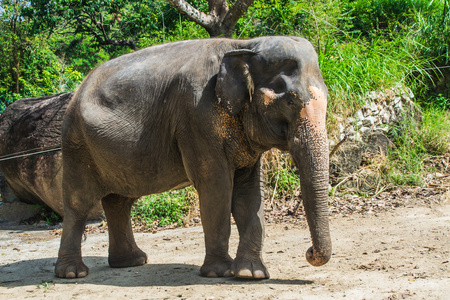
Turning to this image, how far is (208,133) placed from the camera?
465 cm

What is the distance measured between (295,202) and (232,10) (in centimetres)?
359

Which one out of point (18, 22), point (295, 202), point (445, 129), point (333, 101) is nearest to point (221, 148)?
point (295, 202)

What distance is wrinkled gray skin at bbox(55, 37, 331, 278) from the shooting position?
430 cm

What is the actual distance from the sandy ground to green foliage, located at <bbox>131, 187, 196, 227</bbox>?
1.67 feet

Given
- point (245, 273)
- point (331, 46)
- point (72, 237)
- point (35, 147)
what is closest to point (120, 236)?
point (72, 237)

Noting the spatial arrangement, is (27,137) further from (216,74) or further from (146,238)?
(216,74)

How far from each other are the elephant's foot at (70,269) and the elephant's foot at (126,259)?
16.8 inches

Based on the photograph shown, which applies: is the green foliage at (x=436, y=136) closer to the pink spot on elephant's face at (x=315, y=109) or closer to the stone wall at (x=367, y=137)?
the stone wall at (x=367, y=137)

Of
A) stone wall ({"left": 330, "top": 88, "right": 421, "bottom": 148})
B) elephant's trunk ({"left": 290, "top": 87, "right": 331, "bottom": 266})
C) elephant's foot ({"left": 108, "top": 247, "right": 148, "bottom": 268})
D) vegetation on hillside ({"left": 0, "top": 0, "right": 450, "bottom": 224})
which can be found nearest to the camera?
elephant's trunk ({"left": 290, "top": 87, "right": 331, "bottom": 266})

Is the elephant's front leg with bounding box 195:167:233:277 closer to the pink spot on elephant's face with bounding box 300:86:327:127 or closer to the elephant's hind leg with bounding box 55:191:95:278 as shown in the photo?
the pink spot on elephant's face with bounding box 300:86:327:127

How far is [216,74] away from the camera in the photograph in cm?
470

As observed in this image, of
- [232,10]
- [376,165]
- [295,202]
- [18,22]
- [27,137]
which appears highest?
[18,22]

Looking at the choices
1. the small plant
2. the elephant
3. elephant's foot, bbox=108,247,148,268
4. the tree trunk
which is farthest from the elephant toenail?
the tree trunk

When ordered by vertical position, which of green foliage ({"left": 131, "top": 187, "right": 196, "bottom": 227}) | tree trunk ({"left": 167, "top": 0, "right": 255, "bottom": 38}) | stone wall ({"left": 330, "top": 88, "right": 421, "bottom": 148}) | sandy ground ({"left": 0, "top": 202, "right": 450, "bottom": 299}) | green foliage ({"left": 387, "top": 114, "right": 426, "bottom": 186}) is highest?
tree trunk ({"left": 167, "top": 0, "right": 255, "bottom": 38})
